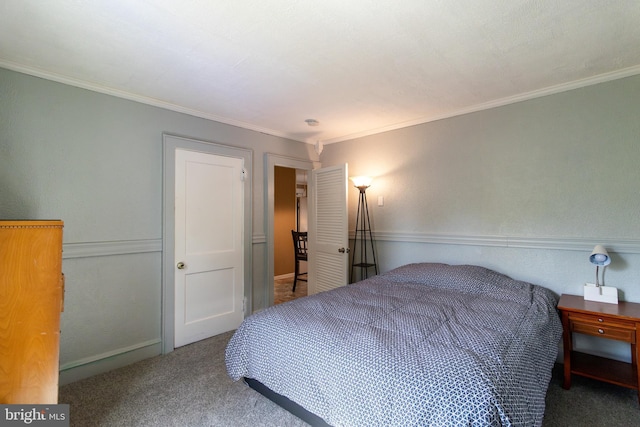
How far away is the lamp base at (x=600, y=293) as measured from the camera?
2.14 m

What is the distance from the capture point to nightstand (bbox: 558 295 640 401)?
75.0 inches

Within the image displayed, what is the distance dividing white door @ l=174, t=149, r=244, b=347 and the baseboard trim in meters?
0.22

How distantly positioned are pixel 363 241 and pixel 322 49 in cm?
244

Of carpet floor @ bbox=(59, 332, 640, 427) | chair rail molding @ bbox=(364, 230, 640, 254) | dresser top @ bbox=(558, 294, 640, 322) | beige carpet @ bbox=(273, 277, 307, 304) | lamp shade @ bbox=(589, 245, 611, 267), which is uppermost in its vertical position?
chair rail molding @ bbox=(364, 230, 640, 254)

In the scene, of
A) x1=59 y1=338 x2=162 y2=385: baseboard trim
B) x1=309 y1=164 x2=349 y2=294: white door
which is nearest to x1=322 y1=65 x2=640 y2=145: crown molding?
x1=309 y1=164 x2=349 y2=294: white door

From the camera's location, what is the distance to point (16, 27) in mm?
1664

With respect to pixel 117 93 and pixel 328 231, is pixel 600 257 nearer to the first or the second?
pixel 328 231

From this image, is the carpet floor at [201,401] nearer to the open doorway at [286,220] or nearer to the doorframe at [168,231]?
the doorframe at [168,231]

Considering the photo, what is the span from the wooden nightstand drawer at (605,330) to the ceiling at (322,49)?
1812 millimetres

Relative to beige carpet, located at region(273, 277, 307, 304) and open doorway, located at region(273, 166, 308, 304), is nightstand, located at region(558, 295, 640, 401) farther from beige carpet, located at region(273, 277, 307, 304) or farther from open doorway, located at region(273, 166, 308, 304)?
open doorway, located at region(273, 166, 308, 304)

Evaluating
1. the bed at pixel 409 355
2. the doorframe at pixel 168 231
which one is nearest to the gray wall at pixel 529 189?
the bed at pixel 409 355

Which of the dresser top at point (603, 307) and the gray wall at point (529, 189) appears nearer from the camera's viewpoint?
the dresser top at point (603, 307)

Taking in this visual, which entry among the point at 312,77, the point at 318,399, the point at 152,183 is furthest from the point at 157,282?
the point at 312,77

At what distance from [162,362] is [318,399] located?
1769 mm
